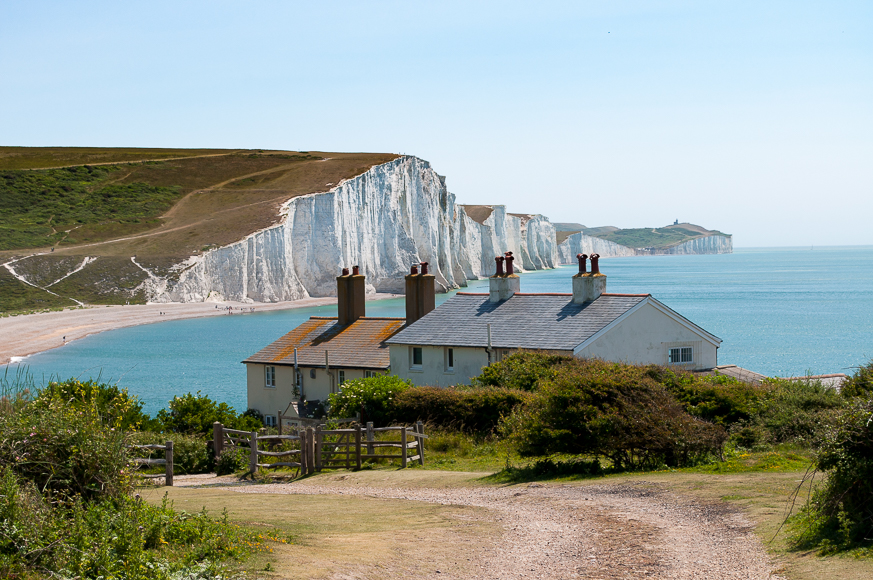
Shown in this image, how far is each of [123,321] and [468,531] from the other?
89.4 m

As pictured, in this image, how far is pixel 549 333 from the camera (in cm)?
2741

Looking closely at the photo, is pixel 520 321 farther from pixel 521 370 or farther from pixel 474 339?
pixel 521 370

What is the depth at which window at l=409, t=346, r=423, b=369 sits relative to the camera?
2984cm

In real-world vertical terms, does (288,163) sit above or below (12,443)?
above

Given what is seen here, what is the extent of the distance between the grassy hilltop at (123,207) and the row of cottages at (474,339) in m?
75.2

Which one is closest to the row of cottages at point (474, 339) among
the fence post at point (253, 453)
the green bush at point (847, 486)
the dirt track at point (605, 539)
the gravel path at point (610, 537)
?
the fence post at point (253, 453)

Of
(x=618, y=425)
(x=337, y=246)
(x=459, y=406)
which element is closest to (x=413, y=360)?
(x=459, y=406)

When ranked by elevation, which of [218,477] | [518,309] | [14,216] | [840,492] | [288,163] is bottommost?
[218,477]

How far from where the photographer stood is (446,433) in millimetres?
21828

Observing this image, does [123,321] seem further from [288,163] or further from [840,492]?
[840,492]

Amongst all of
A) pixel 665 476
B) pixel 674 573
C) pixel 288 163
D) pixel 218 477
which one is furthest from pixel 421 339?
pixel 288 163

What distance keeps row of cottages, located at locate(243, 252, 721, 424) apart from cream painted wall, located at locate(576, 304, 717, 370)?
3 cm

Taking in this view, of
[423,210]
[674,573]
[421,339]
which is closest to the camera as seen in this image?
[674,573]

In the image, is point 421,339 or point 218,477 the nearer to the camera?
point 218,477
